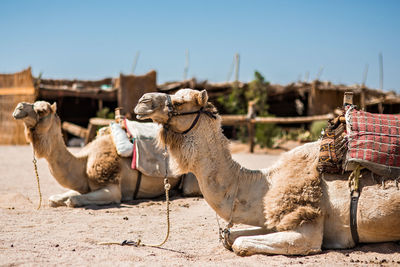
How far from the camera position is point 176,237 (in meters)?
4.37

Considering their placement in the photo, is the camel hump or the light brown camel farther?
the camel hump

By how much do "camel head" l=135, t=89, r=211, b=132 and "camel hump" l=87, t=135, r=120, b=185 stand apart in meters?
2.91

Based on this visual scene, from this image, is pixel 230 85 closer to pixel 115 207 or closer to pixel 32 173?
pixel 32 173

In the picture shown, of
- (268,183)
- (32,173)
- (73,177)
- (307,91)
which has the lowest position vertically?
(32,173)

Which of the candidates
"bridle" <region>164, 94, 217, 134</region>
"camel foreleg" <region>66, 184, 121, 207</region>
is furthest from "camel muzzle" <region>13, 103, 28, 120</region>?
"bridle" <region>164, 94, 217, 134</region>

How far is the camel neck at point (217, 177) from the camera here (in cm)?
363

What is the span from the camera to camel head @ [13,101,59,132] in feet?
18.7

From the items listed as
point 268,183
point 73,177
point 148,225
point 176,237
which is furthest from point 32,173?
point 268,183

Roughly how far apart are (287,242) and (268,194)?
18.1 inches

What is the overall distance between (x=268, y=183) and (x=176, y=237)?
1.25 metres

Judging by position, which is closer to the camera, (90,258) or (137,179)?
(90,258)

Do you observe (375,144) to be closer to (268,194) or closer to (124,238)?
(268,194)

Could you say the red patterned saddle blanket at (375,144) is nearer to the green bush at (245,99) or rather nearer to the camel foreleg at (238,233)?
the camel foreleg at (238,233)

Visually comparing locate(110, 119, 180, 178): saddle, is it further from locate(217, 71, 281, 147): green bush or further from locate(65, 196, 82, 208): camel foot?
locate(217, 71, 281, 147): green bush
